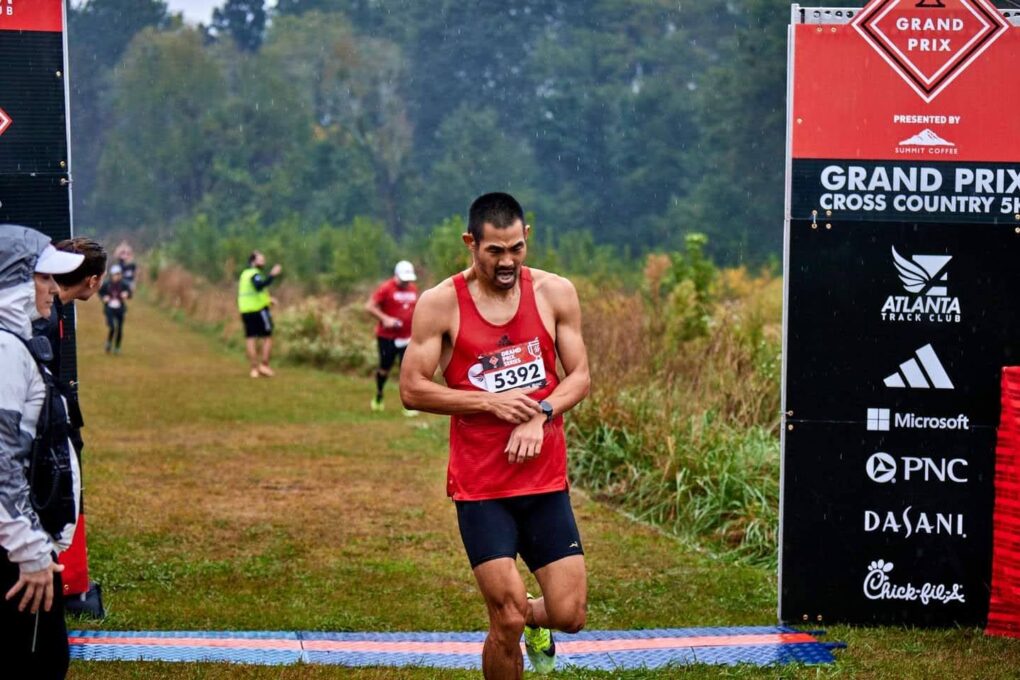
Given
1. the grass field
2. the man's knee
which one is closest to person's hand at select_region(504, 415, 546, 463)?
the man's knee

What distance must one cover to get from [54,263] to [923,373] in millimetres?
4685

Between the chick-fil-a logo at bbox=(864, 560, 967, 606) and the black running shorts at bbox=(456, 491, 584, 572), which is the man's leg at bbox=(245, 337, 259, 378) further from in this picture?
the black running shorts at bbox=(456, 491, 584, 572)

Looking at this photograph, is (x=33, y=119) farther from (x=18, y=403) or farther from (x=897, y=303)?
(x=897, y=303)

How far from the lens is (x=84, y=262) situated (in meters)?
5.20

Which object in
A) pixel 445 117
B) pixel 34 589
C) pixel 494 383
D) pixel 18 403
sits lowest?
pixel 34 589

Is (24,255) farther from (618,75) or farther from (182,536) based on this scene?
(618,75)

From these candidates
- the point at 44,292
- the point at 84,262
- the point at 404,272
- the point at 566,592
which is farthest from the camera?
the point at 404,272

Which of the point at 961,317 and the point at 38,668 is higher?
the point at 961,317

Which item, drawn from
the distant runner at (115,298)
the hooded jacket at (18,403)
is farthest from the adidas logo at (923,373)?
the distant runner at (115,298)

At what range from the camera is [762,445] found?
11.1 metres

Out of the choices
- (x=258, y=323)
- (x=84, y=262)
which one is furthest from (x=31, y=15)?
(x=258, y=323)

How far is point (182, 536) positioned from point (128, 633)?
293cm

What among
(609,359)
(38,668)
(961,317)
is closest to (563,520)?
(38,668)

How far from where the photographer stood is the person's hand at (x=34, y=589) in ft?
14.2
